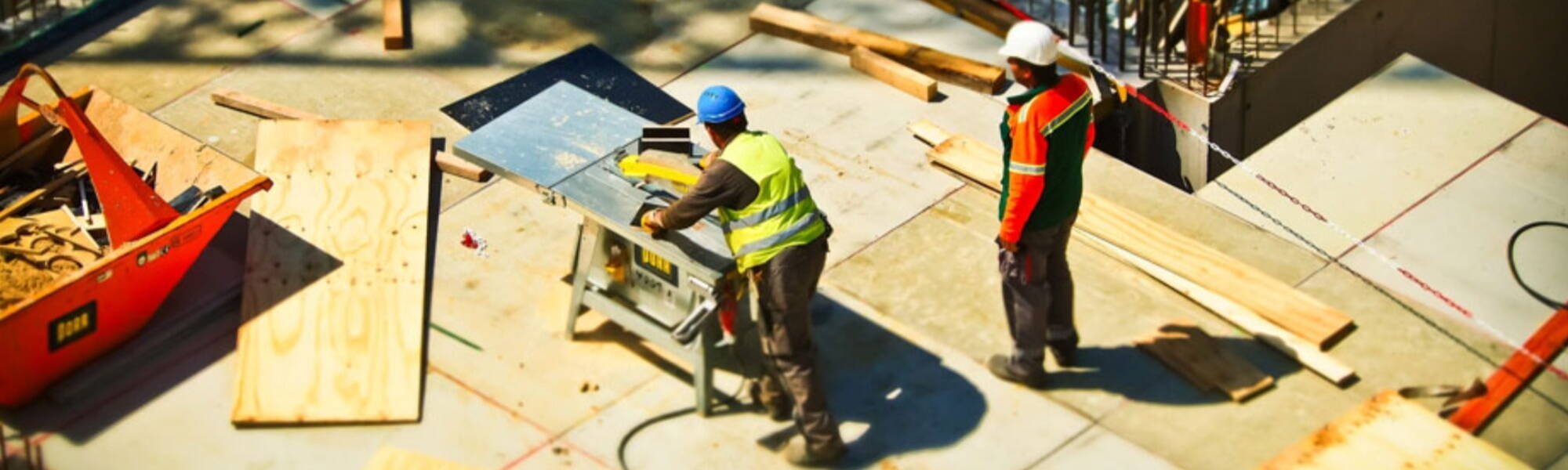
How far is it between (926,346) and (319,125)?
4.02m

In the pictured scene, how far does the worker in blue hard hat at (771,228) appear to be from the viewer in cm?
816

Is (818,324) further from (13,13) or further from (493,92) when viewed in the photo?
(13,13)

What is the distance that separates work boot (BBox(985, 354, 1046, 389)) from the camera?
9.20 meters

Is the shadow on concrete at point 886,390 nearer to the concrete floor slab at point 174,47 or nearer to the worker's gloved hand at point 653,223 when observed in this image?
the worker's gloved hand at point 653,223

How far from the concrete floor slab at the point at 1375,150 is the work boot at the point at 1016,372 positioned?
226 cm

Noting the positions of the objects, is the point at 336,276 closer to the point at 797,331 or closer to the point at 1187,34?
the point at 797,331

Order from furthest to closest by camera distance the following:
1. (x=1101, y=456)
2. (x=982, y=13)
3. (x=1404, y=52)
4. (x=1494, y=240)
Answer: (x=1404, y=52) → (x=982, y=13) → (x=1494, y=240) → (x=1101, y=456)

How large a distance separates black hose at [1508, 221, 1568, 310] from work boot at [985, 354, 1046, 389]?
2.90 m

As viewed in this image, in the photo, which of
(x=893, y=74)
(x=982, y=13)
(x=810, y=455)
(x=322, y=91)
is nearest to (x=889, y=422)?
(x=810, y=455)

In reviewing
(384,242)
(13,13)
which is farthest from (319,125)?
(13,13)

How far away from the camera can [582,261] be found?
9.38 meters

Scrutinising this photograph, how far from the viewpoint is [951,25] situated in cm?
1295

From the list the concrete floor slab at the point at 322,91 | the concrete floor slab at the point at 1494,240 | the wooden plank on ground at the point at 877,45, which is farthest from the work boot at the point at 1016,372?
the concrete floor slab at the point at 322,91

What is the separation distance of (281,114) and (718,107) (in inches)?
181
